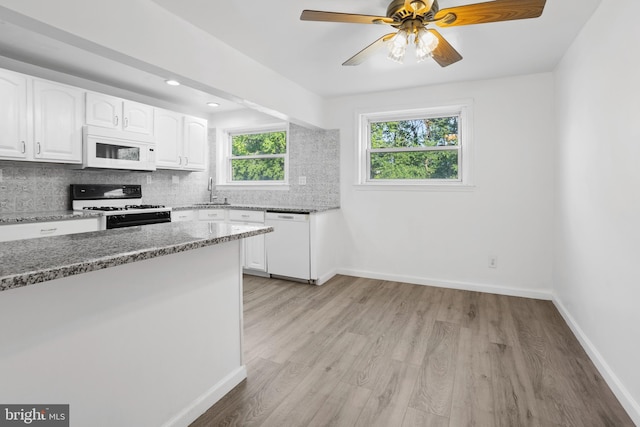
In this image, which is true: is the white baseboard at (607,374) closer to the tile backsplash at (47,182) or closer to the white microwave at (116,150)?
the white microwave at (116,150)

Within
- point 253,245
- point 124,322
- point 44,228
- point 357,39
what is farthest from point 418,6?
point 44,228

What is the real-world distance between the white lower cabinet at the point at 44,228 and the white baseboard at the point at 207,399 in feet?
6.04

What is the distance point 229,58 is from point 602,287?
3.07 meters

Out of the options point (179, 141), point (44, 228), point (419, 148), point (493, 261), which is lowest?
point (493, 261)

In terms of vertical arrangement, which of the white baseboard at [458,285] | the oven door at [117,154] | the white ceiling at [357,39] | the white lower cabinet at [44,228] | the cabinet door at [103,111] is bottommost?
the white baseboard at [458,285]

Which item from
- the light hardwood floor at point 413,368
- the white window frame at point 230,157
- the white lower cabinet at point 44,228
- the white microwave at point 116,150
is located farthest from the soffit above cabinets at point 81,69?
the light hardwood floor at point 413,368

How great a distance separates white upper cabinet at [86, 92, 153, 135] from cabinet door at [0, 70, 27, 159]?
52 centimetres

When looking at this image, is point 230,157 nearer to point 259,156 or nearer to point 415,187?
point 259,156

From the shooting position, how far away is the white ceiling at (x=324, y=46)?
2.12 m

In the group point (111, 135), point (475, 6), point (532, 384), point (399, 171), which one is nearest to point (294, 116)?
point (399, 171)

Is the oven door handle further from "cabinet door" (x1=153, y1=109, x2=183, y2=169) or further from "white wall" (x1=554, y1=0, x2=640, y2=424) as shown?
"white wall" (x1=554, y1=0, x2=640, y2=424)

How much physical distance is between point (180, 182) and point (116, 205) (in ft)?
3.34

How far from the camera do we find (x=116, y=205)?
3.80 m

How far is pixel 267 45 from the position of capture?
2623mm
